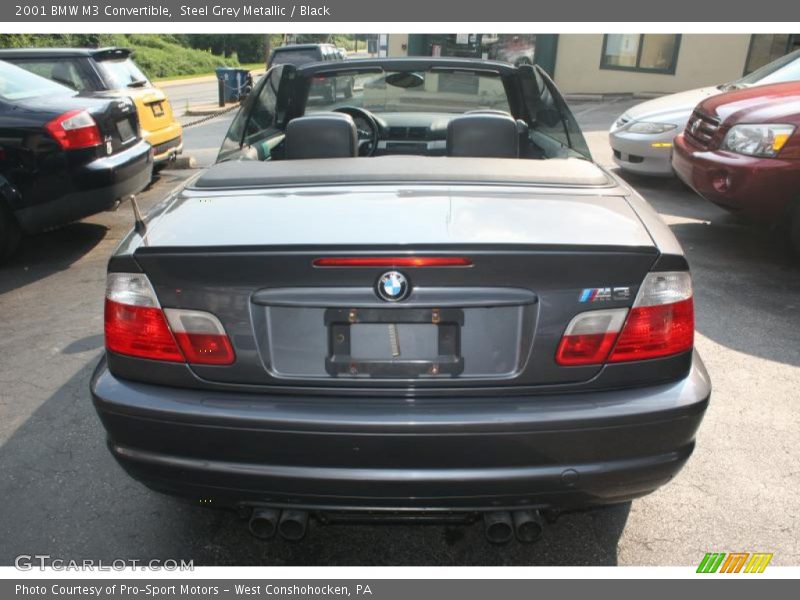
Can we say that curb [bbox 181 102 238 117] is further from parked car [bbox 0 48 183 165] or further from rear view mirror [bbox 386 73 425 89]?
rear view mirror [bbox 386 73 425 89]

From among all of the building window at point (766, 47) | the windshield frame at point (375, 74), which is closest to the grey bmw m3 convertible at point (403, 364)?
the windshield frame at point (375, 74)

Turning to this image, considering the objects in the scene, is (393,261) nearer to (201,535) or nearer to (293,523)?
(293,523)

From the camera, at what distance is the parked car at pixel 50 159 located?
5344mm

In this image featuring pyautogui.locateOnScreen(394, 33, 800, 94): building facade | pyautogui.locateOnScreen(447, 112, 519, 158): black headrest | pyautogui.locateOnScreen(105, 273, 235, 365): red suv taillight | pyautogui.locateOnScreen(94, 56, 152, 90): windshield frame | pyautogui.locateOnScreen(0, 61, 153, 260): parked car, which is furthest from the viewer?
pyautogui.locateOnScreen(394, 33, 800, 94): building facade

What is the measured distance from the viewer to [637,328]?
1.98 metres

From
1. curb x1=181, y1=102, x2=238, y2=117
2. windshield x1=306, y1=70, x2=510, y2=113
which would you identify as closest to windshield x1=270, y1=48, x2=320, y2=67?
curb x1=181, y1=102, x2=238, y2=117

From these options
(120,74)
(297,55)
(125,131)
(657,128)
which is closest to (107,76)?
(120,74)

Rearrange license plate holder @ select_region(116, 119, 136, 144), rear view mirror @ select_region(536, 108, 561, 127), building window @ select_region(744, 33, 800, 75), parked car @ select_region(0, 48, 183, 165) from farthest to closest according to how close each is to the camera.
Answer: building window @ select_region(744, 33, 800, 75)
parked car @ select_region(0, 48, 183, 165)
license plate holder @ select_region(116, 119, 136, 144)
rear view mirror @ select_region(536, 108, 561, 127)

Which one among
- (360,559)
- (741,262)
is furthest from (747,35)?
(360,559)

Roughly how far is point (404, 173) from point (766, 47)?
1848cm

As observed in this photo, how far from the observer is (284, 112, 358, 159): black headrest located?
3.13 meters

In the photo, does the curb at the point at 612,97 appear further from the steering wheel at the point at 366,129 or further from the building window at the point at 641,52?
the steering wheel at the point at 366,129

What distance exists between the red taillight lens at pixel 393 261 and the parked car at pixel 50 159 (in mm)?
4385

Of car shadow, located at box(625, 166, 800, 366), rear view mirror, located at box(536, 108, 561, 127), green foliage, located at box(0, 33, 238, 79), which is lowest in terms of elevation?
green foliage, located at box(0, 33, 238, 79)
